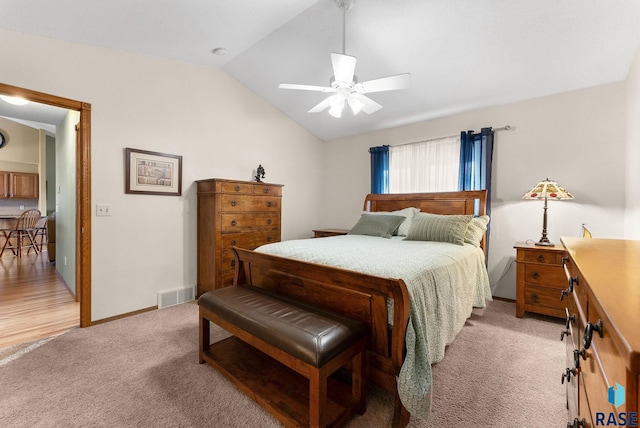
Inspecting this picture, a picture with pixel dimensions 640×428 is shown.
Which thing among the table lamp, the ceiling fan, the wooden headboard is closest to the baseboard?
the ceiling fan

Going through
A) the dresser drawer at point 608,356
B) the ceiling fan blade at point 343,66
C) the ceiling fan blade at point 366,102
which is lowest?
the dresser drawer at point 608,356

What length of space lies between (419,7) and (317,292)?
2392 mm

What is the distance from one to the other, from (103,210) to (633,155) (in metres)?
4.93

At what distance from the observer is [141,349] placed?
230cm

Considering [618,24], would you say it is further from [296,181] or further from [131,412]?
[131,412]

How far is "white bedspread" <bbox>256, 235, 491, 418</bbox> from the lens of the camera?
1.45m

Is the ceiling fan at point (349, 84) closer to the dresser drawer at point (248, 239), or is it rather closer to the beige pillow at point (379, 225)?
the beige pillow at point (379, 225)

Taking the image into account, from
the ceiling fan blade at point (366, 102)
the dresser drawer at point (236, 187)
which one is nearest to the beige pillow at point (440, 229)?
the ceiling fan blade at point (366, 102)

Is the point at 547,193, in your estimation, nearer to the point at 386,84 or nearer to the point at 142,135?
the point at 386,84

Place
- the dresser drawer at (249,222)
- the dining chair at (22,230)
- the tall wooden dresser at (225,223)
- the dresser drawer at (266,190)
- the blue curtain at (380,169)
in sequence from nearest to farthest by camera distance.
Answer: the tall wooden dresser at (225,223), the dresser drawer at (249,222), the dresser drawer at (266,190), the blue curtain at (380,169), the dining chair at (22,230)

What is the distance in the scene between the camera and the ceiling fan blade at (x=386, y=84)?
220 cm

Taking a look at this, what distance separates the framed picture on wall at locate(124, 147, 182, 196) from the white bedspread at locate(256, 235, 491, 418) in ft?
5.37

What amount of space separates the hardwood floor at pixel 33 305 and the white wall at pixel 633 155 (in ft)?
17.0

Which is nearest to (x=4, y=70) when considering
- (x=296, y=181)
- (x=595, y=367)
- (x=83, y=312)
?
(x=83, y=312)
